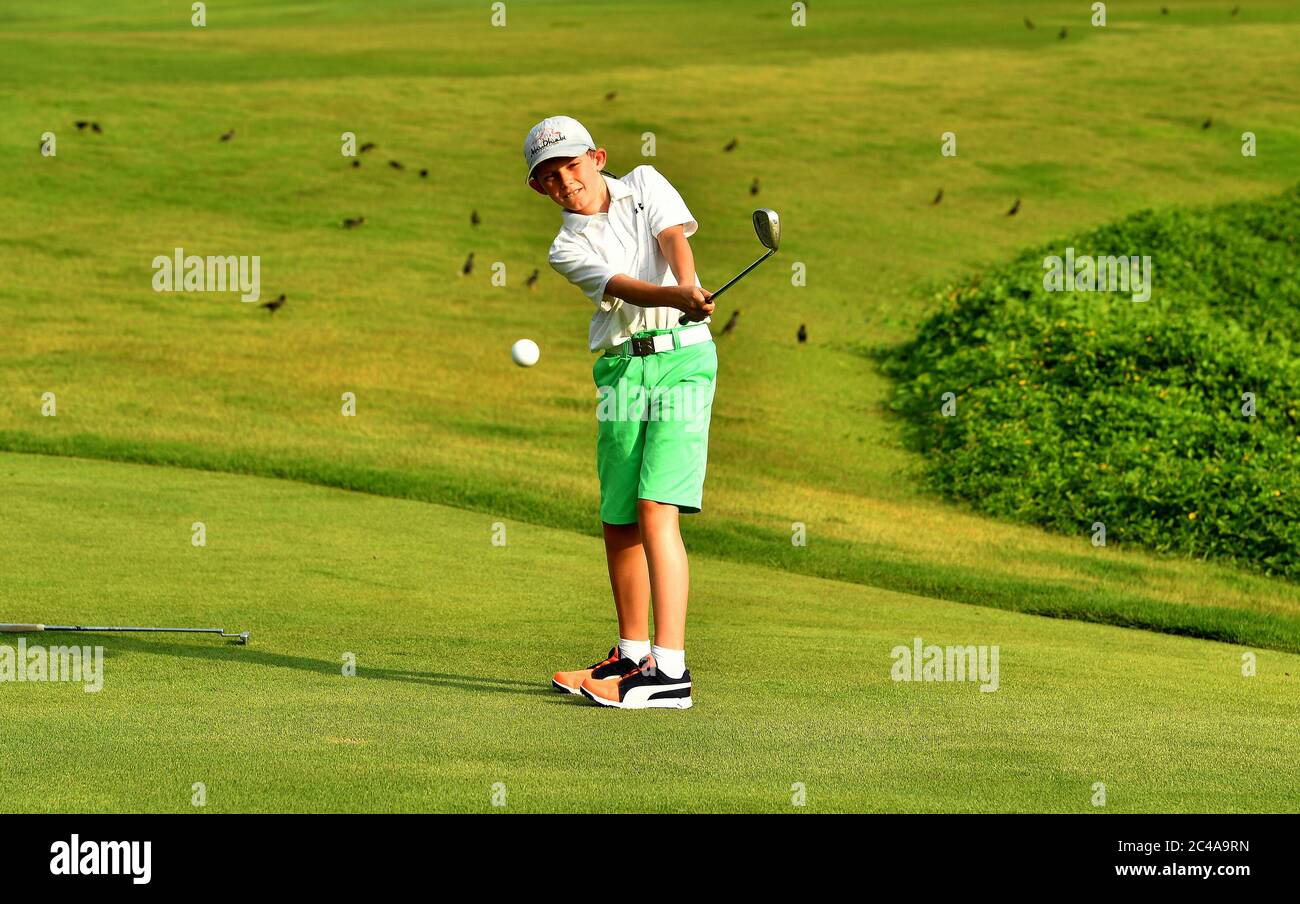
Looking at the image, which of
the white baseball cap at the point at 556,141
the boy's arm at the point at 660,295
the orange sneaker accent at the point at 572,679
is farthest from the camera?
the orange sneaker accent at the point at 572,679

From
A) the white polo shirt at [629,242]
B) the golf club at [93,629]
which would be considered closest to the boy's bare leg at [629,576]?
the white polo shirt at [629,242]

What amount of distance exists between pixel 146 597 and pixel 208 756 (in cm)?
398

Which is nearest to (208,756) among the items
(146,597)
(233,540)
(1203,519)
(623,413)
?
(623,413)

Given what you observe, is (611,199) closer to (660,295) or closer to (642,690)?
(660,295)

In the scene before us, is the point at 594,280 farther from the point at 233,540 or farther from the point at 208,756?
the point at 233,540

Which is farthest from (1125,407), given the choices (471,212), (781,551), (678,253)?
(471,212)

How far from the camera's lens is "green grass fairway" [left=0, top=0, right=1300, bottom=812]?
18.6ft

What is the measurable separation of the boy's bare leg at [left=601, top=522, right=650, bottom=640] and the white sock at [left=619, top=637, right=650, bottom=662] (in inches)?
1.0

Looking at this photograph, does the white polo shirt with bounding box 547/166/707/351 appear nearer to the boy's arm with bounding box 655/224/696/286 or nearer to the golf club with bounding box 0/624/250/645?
the boy's arm with bounding box 655/224/696/286

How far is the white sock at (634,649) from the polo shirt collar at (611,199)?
1639mm

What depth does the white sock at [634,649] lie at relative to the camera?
6.87 m

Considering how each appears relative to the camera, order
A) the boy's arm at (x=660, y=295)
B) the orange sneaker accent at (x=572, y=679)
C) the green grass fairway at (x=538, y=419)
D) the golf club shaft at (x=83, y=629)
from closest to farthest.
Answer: the green grass fairway at (x=538, y=419) → the boy's arm at (x=660, y=295) → the orange sneaker accent at (x=572, y=679) → the golf club shaft at (x=83, y=629)

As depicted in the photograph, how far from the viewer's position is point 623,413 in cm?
671

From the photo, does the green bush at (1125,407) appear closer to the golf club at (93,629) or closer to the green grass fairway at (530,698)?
the green grass fairway at (530,698)
